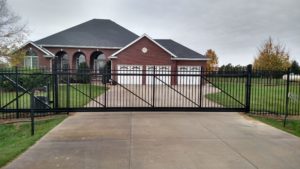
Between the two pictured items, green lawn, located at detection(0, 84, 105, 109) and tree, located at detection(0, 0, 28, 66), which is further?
tree, located at detection(0, 0, 28, 66)

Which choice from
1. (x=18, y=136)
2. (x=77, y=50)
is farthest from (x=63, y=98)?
(x=77, y=50)

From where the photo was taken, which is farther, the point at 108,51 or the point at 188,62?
the point at 108,51

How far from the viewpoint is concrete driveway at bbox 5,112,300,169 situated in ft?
16.0

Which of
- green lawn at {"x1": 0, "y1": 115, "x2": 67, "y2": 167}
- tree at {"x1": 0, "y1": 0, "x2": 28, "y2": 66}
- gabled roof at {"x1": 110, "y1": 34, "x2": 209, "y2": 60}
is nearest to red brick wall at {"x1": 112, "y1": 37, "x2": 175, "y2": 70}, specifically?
gabled roof at {"x1": 110, "y1": 34, "x2": 209, "y2": 60}

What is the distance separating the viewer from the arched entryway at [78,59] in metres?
30.8

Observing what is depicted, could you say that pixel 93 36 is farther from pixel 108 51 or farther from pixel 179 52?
pixel 179 52

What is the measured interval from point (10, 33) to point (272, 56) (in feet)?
104

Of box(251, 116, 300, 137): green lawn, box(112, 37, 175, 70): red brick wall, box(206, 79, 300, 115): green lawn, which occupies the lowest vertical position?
box(251, 116, 300, 137): green lawn

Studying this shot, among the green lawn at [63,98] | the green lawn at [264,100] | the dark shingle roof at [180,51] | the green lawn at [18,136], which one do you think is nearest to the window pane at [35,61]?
the green lawn at [63,98]

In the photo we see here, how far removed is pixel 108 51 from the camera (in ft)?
100

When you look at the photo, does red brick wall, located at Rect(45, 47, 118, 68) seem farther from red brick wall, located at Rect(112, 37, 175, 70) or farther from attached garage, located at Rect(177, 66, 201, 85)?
attached garage, located at Rect(177, 66, 201, 85)

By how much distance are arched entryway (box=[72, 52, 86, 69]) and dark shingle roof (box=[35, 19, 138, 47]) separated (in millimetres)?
1726

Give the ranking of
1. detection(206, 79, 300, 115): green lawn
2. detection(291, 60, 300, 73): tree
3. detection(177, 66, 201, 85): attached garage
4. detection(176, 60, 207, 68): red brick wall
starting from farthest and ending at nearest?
detection(176, 60, 207, 68): red brick wall, detection(206, 79, 300, 115): green lawn, detection(291, 60, 300, 73): tree, detection(177, 66, 201, 85): attached garage

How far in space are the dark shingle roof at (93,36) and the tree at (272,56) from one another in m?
18.5
